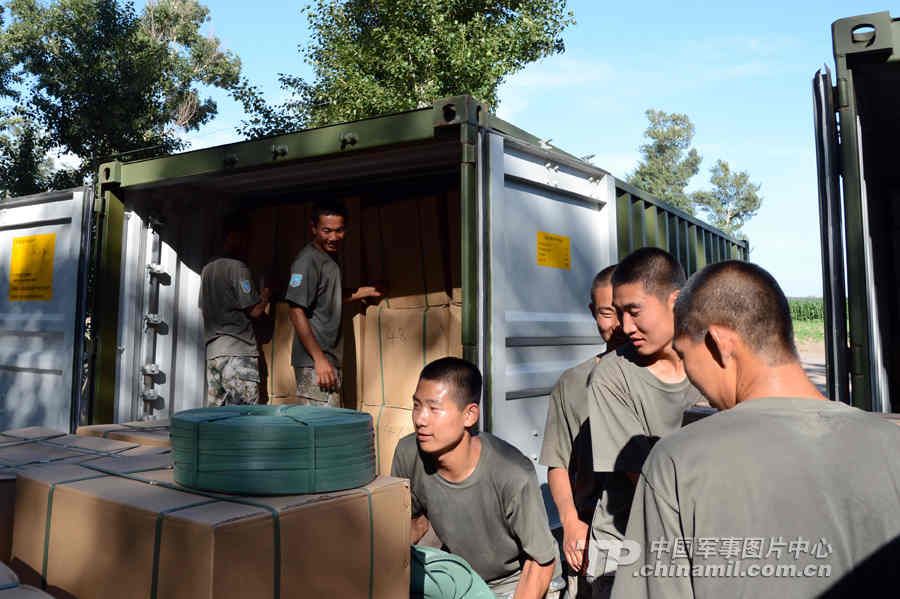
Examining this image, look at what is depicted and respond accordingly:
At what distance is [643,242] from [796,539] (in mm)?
4169

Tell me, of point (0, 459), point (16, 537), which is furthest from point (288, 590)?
point (0, 459)

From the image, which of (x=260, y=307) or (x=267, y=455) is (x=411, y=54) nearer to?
(x=260, y=307)

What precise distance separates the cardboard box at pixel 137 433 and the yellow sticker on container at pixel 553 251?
2011mm

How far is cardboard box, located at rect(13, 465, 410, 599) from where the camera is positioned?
168cm

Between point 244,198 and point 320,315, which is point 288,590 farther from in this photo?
point 244,198

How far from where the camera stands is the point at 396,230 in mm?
5023

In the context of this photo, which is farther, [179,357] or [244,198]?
[244,198]

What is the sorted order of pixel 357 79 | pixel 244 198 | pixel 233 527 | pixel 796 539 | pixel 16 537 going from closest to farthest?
1. pixel 796 539
2. pixel 233 527
3. pixel 16 537
4. pixel 244 198
5. pixel 357 79

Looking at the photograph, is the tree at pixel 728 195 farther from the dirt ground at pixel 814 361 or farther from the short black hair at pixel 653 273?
the short black hair at pixel 653 273

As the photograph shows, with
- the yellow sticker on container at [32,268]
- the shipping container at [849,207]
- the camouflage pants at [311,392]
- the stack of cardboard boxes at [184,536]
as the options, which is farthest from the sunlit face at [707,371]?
the yellow sticker on container at [32,268]

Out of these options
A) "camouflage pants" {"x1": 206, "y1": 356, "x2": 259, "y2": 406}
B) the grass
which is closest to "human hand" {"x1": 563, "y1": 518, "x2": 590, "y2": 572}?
"camouflage pants" {"x1": 206, "y1": 356, "x2": 259, "y2": 406}

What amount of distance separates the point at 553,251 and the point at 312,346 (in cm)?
156

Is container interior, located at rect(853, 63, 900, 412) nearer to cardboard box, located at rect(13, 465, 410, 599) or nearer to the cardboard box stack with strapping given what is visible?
the cardboard box stack with strapping

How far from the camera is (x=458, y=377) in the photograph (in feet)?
9.47
